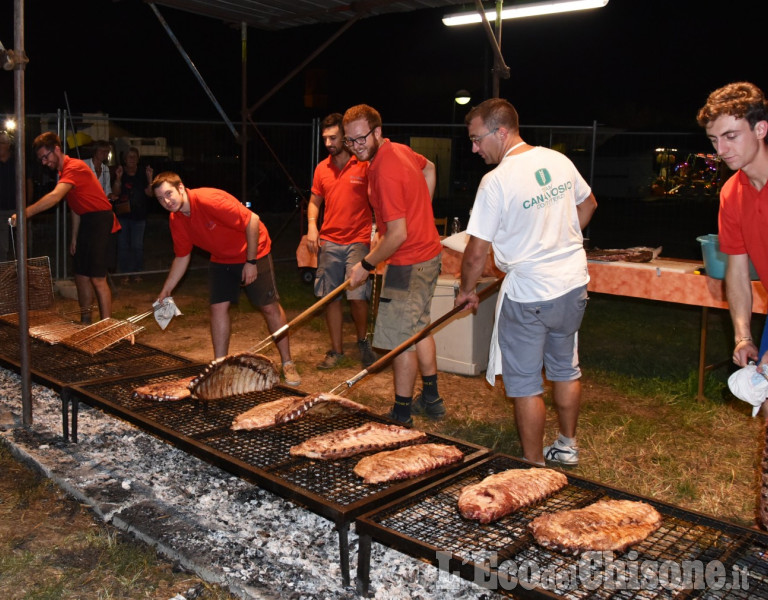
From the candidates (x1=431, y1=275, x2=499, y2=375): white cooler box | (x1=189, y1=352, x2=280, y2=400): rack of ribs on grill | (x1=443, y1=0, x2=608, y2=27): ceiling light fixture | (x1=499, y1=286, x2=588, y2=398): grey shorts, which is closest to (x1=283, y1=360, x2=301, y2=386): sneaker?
(x1=431, y1=275, x2=499, y2=375): white cooler box

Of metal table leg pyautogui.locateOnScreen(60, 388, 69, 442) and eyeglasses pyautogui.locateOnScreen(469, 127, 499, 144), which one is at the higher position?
eyeglasses pyautogui.locateOnScreen(469, 127, 499, 144)

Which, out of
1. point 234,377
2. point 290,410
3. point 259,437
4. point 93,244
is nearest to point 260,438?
point 259,437

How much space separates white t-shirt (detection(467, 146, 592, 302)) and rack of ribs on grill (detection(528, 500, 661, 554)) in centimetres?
150

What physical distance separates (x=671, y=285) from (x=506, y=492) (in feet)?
12.9

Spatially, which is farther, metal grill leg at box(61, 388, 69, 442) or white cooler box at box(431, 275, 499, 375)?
white cooler box at box(431, 275, 499, 375)

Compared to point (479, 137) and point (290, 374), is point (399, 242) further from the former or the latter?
point (290, 374)

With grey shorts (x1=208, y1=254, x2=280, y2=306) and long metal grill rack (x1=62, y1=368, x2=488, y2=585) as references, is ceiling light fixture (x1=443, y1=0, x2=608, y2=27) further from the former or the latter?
long metal grill rack (x1=62, y1=368, x2=488, y2=585)

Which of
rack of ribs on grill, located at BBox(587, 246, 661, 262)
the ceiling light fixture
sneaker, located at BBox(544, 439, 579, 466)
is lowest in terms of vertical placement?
sneaker, located at BBox(544, 439, 579, 466)

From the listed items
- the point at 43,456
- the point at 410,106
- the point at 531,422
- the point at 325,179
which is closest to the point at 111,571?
the point at 43,456

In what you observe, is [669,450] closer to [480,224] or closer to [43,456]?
[480,224]

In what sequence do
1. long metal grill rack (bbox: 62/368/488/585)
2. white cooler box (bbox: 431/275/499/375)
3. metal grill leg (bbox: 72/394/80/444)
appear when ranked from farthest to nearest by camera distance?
white cooler box (bbox: 431/275/499/375)
metal grill leg (bbox: 72/394/80/444)
long metal grill rack (bbox: 62/368/488/585)

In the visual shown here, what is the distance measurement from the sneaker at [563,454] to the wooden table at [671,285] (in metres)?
1.99

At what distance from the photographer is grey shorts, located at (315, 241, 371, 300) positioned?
285 inches

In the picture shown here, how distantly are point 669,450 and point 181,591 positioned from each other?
3553 millimetres
